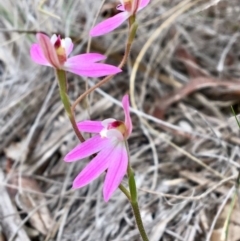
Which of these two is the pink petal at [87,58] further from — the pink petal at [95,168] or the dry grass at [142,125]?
the dry grass at [142,125]

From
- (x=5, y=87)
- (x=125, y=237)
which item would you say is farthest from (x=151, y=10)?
(x=125, y=237)

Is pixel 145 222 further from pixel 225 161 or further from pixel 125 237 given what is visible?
pixel 225 161

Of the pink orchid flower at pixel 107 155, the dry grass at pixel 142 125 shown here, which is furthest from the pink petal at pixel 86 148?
the dry grass at pixel 142 125

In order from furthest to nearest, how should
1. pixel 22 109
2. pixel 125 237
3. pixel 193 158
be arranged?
pixel 22 109 → pixel 193 158 → pixel 125 237

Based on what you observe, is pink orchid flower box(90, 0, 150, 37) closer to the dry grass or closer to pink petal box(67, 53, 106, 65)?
pink petal box(67, 53, 106, 65)

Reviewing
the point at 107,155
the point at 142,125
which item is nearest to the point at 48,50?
the point at 107,155

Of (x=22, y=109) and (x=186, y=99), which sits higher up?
(x=22, y=109)

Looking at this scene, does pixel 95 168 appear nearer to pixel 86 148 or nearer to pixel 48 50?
pixel 86 148
